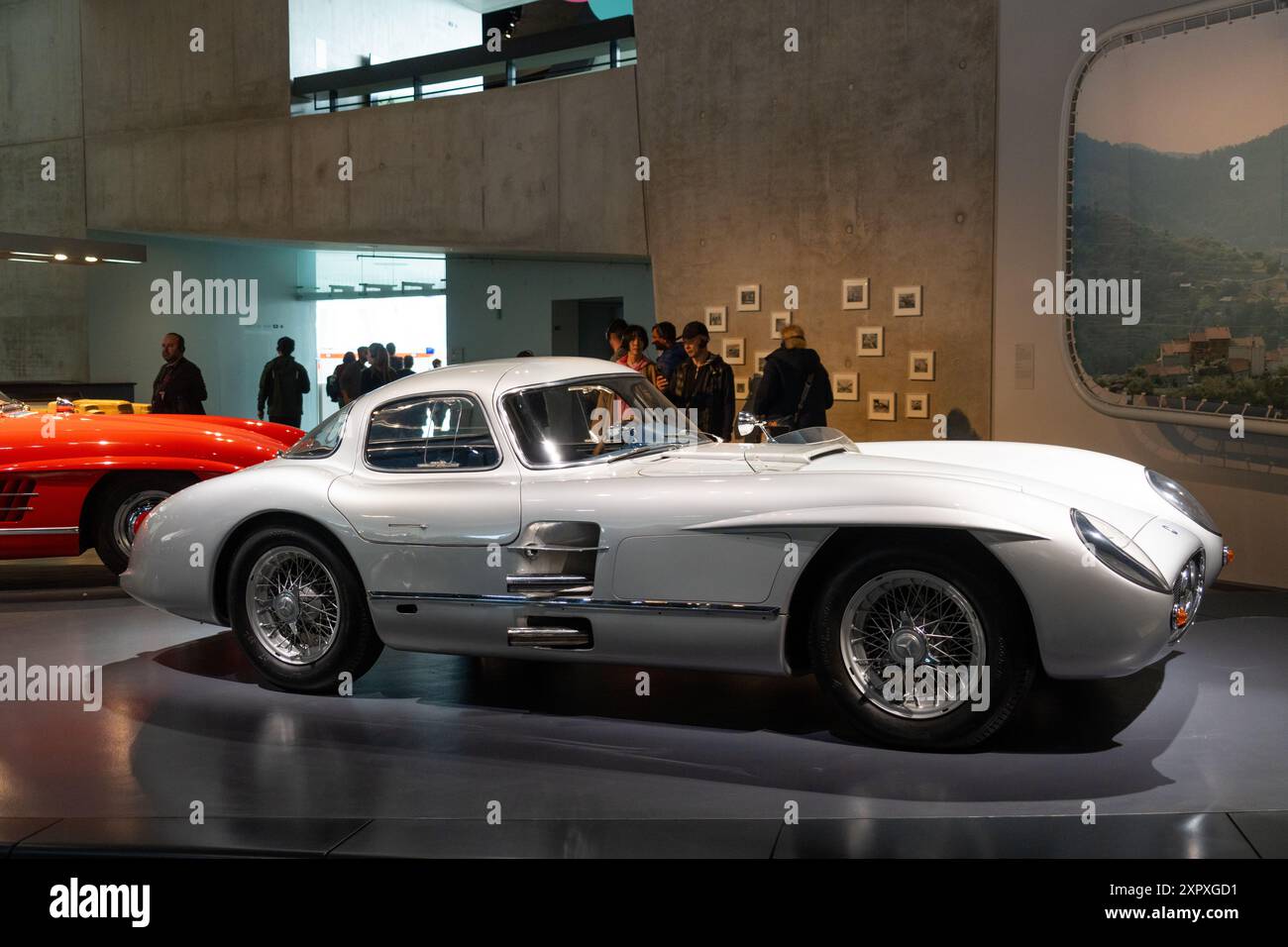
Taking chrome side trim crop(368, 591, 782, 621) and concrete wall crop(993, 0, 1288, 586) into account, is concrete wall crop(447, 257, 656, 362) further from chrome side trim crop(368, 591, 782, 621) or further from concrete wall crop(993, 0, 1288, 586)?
chrome side trim crop(368, 591, 782, 621)

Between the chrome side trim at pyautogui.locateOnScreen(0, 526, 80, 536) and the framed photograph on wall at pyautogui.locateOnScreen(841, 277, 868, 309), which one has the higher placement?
the framed photograph on wall at pyautogui.locateOnScreen(841, 277, 868, 309)

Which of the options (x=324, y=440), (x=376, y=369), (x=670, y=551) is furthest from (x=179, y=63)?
(x=670, y=551)

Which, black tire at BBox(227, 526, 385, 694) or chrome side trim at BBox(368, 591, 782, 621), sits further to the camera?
black tire at BBox(227, 526, 385, 694)

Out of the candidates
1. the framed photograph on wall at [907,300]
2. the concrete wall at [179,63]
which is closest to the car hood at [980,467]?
the framed photograph on wall at [907,300]

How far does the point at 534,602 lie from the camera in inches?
185

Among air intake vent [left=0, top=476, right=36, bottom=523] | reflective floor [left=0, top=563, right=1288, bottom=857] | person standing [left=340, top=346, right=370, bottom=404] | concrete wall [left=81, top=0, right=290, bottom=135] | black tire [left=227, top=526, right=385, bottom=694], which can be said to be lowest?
reflective floor [left=0, top=563, right=1288, bottom=857]

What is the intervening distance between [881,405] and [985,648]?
6381mm

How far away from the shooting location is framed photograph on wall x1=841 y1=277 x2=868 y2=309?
10227 millimetres

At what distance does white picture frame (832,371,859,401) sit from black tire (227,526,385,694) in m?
6.03

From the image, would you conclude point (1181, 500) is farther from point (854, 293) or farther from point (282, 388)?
point (282, 388)

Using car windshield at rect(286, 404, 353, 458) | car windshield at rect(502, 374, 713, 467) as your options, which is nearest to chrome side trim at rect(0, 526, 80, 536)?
car windshield at rect(286, 404, 353, 458)

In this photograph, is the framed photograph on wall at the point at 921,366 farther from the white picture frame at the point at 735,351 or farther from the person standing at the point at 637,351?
the person standing at the point at 637,351
